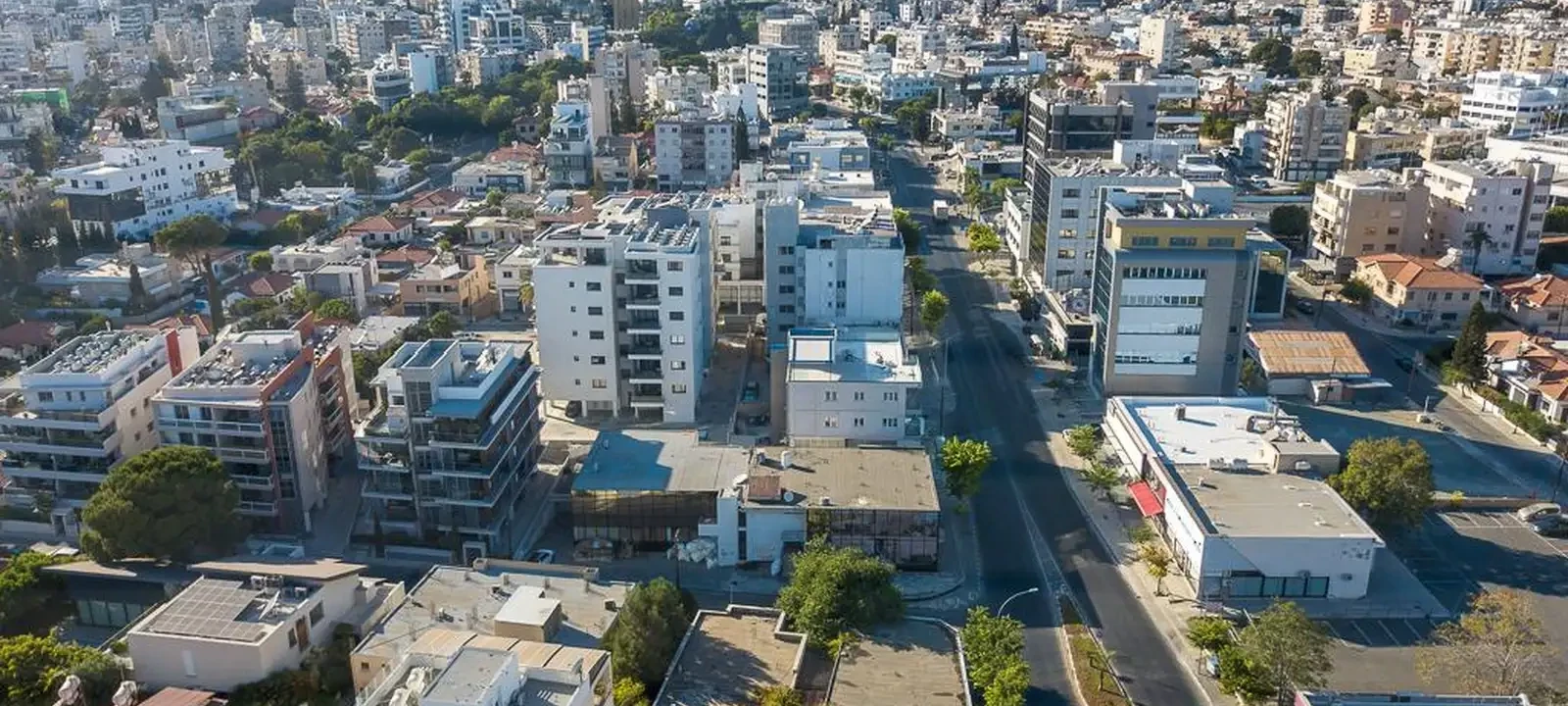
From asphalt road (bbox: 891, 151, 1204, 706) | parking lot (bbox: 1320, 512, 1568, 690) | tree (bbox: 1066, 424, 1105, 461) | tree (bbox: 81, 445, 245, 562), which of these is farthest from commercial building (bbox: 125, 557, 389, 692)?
parking lot (bbox: 1320, 512, 1568, 690)

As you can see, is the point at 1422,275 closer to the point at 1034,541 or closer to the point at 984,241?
the point at 984,241

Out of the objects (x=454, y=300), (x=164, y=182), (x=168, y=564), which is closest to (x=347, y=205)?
(x=164, y=182)

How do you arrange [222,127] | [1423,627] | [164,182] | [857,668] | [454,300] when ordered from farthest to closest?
[222,127], [164,182], [454,300], [1423,627], [857,668]

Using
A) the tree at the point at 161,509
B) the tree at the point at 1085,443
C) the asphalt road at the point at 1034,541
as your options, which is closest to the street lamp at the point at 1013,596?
the asphalt road at the point at 1034,541

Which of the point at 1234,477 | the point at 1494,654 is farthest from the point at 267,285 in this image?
the point at 1494,654

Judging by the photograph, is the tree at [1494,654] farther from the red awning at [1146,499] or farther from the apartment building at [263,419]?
the apartment building at [263,419]

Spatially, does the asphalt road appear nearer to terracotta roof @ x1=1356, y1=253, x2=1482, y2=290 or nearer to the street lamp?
the street lamp

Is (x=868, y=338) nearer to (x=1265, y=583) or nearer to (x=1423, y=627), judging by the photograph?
(x=1265, y=583)
